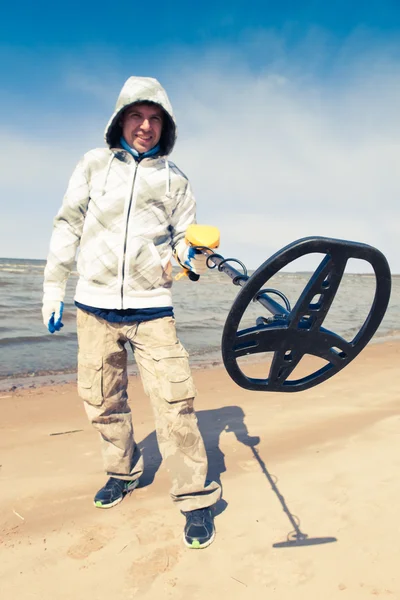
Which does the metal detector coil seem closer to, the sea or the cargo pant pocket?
the cargo pant pocket

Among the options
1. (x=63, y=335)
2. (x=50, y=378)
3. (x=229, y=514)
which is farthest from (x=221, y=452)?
(x=63, y=335)

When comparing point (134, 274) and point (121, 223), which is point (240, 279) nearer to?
point (134, 274)

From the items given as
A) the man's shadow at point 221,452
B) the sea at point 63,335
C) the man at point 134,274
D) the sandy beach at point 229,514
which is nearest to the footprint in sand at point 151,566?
the sandy beach at point 229,514

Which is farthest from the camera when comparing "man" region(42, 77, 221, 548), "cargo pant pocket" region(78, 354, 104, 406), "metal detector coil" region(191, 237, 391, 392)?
"cargo pant pocket" region(78, 354, 104, 406)

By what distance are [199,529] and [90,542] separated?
1.80 ft

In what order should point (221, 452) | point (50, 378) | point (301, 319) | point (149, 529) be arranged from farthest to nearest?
point (50, 378) < point (221, 452) < point (149, 529) < point (301, 319)

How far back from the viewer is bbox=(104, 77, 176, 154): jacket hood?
8.21 ft

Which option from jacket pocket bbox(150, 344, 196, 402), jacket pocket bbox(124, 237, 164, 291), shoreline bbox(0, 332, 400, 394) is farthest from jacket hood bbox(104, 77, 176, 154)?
shoreline bbox(0, 332, 400, 394)

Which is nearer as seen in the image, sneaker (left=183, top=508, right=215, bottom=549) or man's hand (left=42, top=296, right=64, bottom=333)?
sneaker (left=183, top=508, right=215, bottom=549)

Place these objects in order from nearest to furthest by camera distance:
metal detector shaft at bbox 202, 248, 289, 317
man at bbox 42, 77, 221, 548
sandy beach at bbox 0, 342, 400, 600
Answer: metal detector shaft at bbox 202, 248, 289, 317, sandy beach at bbox 0, 342, 400, 600, man at bbox 42, 77, 221, 548

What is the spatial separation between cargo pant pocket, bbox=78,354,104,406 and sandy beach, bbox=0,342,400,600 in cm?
65

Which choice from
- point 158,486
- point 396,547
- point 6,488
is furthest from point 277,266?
point 6,488

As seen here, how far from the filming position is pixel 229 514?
2566 mm

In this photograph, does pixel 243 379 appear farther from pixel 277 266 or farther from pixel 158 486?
pixel 158 486
